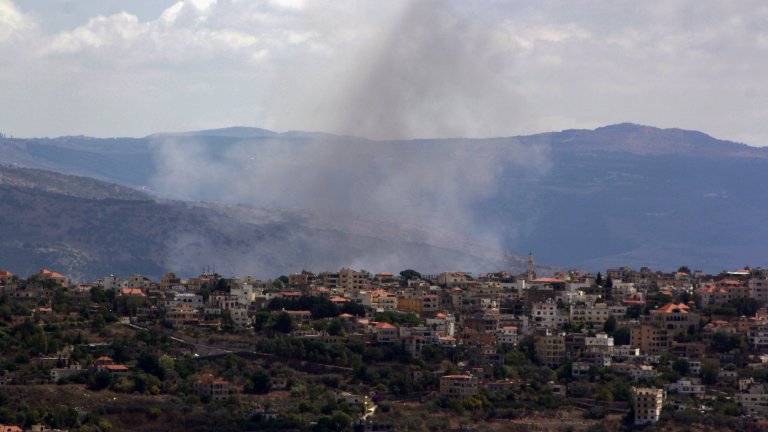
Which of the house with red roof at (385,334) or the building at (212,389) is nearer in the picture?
the building at (212,389)

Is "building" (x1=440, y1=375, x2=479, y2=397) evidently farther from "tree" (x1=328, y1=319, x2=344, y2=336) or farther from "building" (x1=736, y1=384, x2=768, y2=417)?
"building" (x1=736, y1=384, x2=768, y2=417)

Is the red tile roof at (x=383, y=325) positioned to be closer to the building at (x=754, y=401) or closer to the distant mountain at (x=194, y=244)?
the building at (x=754, y=401)

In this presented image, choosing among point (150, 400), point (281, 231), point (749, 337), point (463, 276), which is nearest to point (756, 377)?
point (749, 337)

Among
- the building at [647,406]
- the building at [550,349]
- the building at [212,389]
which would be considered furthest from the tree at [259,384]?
the building at [647,406]

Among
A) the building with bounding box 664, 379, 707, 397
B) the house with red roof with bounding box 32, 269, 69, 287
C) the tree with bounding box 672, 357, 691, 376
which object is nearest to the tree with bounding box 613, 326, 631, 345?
the tree with bounding box 672, 357, 691, 376

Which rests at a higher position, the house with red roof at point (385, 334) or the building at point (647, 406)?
the house with red roof at point (385, 334)

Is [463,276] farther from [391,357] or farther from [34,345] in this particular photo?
[34,345]

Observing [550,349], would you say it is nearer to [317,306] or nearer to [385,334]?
[385,334]
